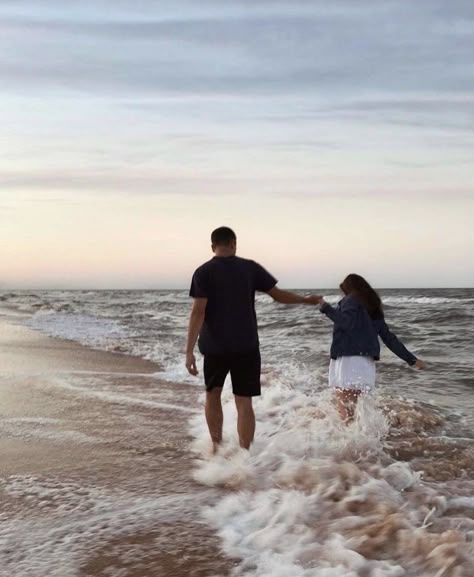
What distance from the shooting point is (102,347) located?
47.1ft

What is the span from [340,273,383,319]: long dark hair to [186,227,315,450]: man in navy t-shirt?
985mm

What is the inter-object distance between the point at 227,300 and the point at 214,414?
40.6 inches

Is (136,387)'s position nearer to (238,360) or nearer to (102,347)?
(238,360)

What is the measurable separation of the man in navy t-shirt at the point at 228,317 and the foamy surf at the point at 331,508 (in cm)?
65

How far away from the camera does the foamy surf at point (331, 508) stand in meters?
3.62

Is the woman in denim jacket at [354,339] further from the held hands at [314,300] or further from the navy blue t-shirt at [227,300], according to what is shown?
the navy blue t-shirt at [227,300]

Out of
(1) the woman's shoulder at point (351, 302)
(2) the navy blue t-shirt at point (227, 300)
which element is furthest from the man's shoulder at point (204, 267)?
(1) the woman's shoulder at point (351, 302)

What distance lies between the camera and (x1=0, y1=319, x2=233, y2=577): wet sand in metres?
3.65

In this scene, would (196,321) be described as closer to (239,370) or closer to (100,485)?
(239,370)

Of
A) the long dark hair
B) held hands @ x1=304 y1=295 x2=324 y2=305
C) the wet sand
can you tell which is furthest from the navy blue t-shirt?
the long dark hair

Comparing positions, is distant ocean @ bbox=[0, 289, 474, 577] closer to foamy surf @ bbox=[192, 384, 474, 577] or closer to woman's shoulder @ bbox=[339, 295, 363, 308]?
foamy surf @ bbox=[192, 384, 474, 577]

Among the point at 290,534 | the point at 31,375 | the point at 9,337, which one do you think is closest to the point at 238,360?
the point at 290,534

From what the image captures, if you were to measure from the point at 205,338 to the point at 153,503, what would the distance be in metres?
1.56

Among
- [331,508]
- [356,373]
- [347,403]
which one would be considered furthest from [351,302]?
[331,508]
